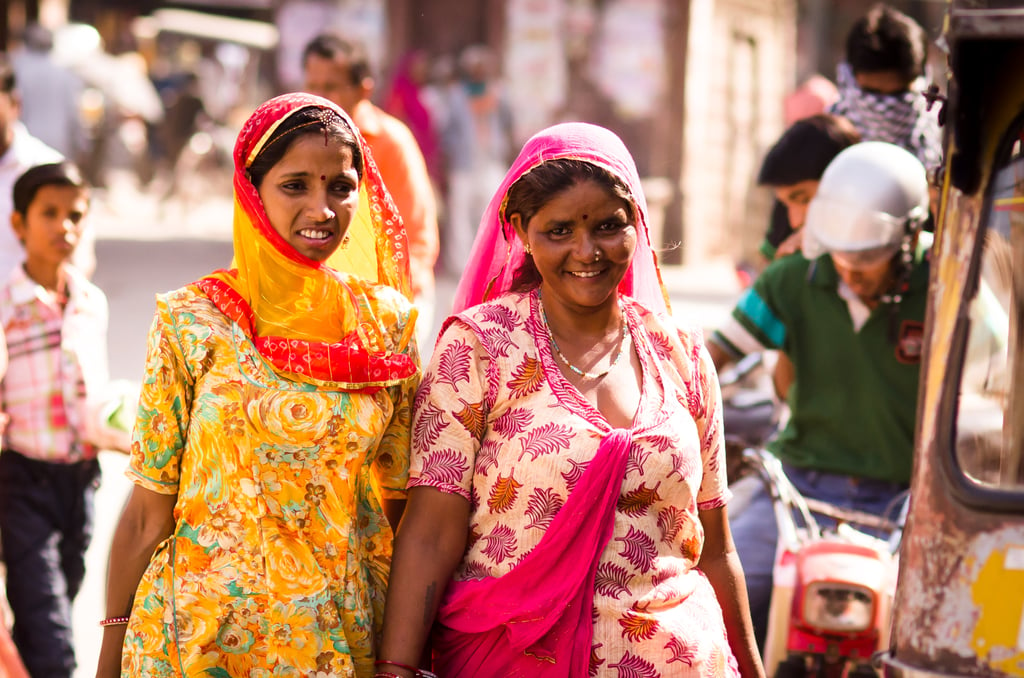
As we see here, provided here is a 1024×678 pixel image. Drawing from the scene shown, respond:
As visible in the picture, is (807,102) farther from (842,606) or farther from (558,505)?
(558,505)

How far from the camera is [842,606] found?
360 cm

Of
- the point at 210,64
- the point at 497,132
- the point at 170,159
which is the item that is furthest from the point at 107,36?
the point at 497,132

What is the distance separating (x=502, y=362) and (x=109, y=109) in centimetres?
2434

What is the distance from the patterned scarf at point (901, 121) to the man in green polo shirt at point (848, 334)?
114 centimetres

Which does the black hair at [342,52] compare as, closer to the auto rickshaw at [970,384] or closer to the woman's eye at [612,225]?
the woman's eye at [612,225]

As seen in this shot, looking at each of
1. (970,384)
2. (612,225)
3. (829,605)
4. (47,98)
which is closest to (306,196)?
(612,225)

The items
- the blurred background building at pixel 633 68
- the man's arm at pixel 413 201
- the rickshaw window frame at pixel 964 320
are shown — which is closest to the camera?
the rickshaw window frame at pixel 964 320

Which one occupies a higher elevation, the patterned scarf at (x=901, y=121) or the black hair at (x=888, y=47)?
the black hair at (x=888, y=47)

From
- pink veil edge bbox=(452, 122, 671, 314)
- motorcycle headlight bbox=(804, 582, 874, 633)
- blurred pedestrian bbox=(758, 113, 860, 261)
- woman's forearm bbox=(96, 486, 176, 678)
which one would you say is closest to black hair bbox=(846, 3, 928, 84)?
blurred pedestrian bbox=(758, 113, 860, 261)

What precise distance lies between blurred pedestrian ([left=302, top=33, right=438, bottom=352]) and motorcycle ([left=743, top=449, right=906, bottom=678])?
8.43ft

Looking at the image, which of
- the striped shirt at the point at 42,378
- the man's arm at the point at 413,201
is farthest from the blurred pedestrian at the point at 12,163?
the man's arm at the point at 413,201

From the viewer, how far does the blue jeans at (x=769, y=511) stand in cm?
398

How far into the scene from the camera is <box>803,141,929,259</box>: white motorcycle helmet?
3.94 meters

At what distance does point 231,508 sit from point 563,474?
0.66 metres
